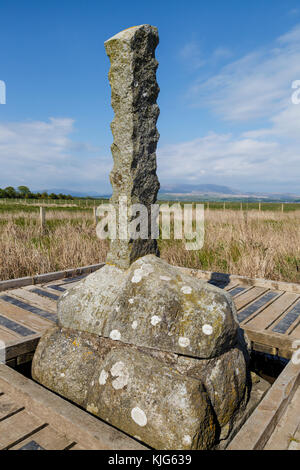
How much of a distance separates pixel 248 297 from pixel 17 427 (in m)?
3.44

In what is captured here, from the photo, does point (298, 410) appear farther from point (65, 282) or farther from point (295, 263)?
point (295, 263)

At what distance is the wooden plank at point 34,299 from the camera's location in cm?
404

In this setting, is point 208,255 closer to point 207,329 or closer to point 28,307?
point 28,307

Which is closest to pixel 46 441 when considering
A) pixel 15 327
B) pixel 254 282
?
pixel 15 327

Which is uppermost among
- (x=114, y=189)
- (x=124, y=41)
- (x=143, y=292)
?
(x=124, y=41)

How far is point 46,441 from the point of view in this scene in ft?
6.24

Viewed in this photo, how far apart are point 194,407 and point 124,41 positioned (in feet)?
9.51

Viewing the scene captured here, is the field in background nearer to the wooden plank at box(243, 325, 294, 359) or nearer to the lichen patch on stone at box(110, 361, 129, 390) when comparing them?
the wooden plank at box(243, 325, 294, 359)

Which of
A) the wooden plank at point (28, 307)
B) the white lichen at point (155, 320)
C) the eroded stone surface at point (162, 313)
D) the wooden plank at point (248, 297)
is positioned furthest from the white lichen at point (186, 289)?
the wooden plank at point (248, 297)

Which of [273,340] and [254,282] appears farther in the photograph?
[254,282]

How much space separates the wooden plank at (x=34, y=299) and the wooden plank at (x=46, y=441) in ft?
6.70

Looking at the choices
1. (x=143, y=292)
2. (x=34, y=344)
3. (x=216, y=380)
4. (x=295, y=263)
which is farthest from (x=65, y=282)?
(x=295, y=263)

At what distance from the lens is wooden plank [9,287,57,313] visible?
4.04 m
